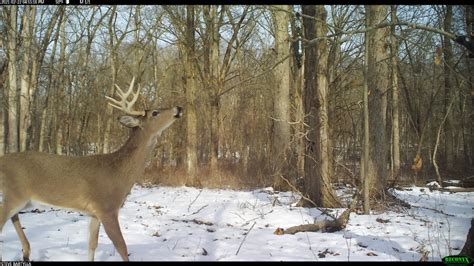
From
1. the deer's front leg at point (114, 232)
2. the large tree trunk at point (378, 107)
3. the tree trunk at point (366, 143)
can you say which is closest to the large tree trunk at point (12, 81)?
the deer's front leg at point (114, 232)

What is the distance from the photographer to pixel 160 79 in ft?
92.2

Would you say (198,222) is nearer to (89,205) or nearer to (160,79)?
(89,205)

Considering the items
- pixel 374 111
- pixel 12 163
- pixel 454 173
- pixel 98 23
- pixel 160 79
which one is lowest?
pixel 454 173

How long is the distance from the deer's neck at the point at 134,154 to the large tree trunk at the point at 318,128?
14.8 feet

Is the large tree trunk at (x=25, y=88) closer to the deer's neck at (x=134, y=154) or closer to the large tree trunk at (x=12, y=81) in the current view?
the large tree trunk at (x=12, y=81)

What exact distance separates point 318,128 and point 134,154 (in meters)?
5.00

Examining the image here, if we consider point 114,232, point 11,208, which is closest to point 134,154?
point 114,232

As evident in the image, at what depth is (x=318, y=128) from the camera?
31.0 ft

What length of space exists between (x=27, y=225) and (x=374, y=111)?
8.14 m

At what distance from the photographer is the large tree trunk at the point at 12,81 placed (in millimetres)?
13164

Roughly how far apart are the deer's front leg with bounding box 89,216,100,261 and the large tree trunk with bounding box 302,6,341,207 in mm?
5403

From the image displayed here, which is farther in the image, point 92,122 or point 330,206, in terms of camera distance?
point 92,122

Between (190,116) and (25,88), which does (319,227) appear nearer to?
(190,116)

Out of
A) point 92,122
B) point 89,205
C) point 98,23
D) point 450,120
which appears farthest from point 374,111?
point 92,122
